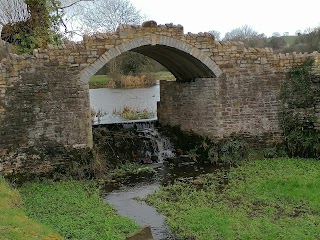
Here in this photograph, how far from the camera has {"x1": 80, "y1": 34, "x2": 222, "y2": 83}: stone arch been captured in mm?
11219

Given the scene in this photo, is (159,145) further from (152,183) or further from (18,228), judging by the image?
(18,228)

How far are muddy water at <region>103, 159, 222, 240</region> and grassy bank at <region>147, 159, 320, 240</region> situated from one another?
234 millimetres

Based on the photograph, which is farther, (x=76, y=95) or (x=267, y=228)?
A: (x=76, y=95)

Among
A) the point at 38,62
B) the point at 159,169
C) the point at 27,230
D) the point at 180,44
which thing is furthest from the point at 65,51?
the point at 27,230

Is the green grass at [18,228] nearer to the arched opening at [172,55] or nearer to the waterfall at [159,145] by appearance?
the arched opening at [172,55]

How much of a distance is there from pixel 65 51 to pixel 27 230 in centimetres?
585

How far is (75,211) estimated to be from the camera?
8.30 metres

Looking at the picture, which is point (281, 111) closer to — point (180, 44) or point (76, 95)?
point (180, 44)

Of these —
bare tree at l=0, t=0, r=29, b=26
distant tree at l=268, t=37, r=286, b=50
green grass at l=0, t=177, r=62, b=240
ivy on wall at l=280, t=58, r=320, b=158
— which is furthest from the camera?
distant tree at l=268, t=37, r=286, b=50

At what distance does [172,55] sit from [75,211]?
6588 millimetres

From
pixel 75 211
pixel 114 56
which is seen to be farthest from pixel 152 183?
pixel 114 56

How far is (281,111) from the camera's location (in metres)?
13.0

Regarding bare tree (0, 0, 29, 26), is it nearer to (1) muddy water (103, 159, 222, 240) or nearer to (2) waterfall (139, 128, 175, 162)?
(2) waterfall (139, 128, 175, 162)

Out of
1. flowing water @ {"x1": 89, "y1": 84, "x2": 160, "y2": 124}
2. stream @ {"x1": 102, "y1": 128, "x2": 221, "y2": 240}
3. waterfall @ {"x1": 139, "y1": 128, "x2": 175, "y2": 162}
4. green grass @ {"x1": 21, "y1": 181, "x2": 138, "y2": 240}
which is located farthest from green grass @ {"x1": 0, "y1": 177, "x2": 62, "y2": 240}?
flowing water @ {"x1": 89, "y1": 84, "x2": 160, "y2": 124}
